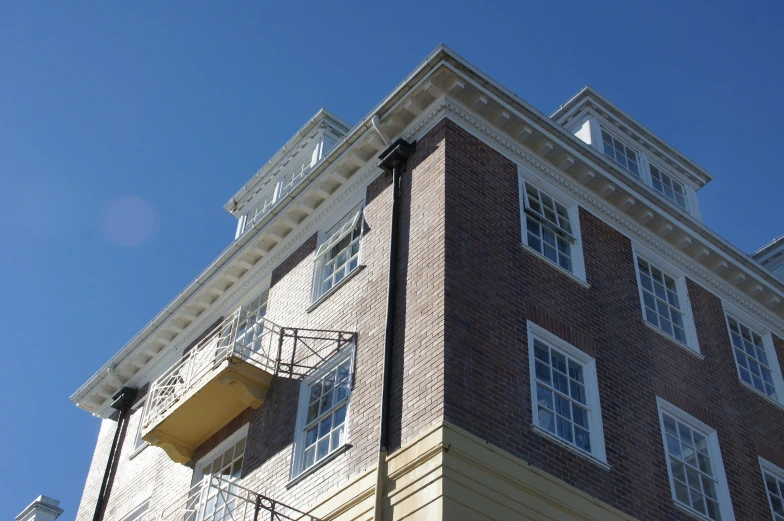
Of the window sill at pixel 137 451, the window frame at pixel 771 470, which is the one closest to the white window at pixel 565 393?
the window frame at pixel 771 470

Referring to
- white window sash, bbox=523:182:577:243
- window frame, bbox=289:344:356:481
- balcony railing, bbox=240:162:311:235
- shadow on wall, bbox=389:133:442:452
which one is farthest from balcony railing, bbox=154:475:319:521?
balcony railing, bbox=240:162:311:235

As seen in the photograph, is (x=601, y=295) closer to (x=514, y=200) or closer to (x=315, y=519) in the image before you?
(x=514, y=200)

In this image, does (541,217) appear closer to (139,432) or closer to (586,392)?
(586,392)

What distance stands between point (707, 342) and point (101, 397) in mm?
13588

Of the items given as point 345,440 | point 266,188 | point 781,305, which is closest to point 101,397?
point 266,188

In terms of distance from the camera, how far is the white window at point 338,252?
1723 cm

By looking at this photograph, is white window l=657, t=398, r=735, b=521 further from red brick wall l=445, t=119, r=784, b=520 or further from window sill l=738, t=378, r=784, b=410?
window sill l=738, t=378, r=784, b=410

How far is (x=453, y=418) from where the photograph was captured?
500 inches

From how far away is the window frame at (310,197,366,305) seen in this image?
55.4 feet

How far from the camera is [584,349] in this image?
15305 millimetres

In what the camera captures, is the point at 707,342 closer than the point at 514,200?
No

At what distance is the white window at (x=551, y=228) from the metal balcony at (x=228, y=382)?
3.47 meters

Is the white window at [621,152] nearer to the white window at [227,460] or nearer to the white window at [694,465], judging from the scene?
the white window at [694,465]

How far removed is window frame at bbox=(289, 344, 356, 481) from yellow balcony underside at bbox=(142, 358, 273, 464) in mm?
1038
